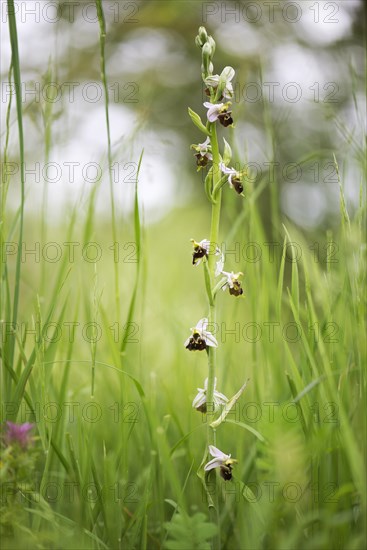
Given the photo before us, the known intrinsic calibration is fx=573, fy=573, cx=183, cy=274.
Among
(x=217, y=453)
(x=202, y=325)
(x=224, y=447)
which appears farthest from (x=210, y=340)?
(x=224, y=447)

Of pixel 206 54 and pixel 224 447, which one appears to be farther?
pixel 224 447

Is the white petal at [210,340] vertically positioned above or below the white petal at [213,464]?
above

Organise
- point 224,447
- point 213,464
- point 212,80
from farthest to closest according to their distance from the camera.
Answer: point 224,447 → point 212,80 → point 213,464

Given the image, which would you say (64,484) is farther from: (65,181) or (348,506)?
(65,181)

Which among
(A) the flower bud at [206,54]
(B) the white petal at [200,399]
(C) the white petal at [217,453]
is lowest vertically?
(C) the white petal at [217,453]

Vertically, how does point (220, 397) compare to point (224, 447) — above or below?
above

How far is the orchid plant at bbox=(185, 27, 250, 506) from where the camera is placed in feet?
4.34

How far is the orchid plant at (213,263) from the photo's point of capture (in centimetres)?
132

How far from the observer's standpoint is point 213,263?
55.1 inches

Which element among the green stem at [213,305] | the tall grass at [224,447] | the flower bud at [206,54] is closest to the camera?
the tall grass at [224,447]

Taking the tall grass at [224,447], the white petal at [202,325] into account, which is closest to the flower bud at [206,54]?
the tall grass at [224,447]

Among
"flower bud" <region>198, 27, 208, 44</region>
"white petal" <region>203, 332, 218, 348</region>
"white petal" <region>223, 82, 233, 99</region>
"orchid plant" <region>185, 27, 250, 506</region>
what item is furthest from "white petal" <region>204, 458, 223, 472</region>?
"flower bud" <region>198, 27, 208, 44</region>

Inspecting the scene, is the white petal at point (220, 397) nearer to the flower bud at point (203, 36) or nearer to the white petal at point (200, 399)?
the white petal at point (200, 399)

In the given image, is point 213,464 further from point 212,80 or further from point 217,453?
point 212,80
